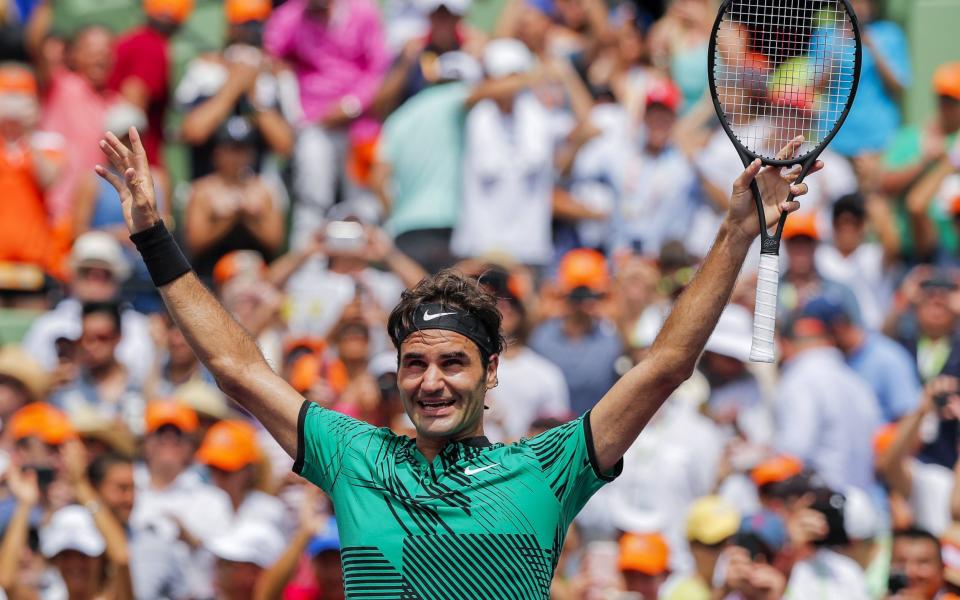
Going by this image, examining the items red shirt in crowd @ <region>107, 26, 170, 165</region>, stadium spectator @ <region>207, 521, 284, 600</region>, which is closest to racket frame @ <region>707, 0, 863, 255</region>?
stadium spectator @ <region>207, 521, 284, 600</region>

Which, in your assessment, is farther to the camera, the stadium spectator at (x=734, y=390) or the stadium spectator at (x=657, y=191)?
the stadium spectator at (x=657, y=191)

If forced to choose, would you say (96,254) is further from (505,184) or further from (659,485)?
(659,485)

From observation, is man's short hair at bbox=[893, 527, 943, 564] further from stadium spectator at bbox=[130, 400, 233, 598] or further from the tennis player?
the tennis player

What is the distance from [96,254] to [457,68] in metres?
2.48

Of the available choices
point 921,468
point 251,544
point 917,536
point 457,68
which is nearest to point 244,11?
point 457,68

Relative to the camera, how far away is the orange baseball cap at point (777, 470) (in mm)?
7605

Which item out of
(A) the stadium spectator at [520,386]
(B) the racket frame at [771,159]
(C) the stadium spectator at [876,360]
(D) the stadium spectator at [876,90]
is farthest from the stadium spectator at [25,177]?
(B) the racket frame at [771,159]

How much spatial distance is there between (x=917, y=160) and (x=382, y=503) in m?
6.74

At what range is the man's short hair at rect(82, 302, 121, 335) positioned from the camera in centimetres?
911

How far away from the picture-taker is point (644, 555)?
297 inches

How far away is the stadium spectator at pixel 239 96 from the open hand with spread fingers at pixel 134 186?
6042 millimetres

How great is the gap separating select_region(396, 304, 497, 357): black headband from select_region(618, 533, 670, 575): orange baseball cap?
3166mm

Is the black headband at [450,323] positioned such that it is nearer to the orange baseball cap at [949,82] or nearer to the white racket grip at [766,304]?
the white racket grip at [766,304]

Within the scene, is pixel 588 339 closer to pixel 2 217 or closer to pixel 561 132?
pixel 561 132
